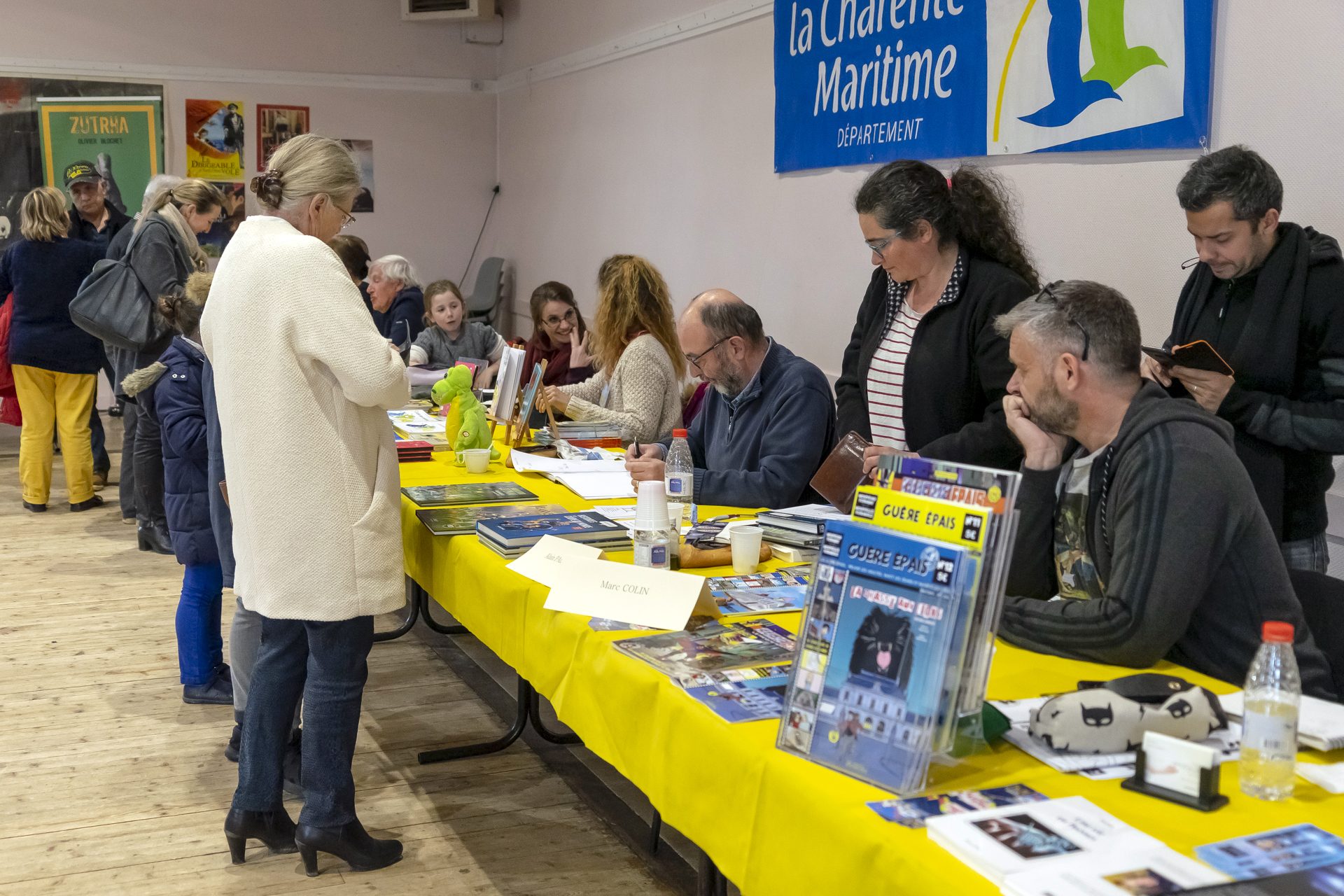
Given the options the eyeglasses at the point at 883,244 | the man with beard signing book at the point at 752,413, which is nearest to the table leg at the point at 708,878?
the man with beard signing book at the point at 752,413

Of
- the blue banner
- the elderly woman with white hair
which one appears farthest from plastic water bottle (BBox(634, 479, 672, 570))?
the elderly woman with white hair

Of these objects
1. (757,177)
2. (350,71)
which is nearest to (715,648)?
(757,177)

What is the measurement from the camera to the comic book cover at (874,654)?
1222 millimetres

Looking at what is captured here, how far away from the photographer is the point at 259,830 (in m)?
2.43

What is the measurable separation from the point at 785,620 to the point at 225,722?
213cm

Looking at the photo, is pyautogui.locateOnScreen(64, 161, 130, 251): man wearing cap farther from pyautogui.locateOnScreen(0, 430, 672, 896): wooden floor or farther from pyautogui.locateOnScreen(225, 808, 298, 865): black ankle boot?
pyautogui.locateOnScreen(225, 808, 298, 865): black ankle boot

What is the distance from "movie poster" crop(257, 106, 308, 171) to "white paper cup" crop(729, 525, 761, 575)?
769cm

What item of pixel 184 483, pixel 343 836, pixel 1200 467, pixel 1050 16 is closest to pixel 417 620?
pixel 184 483

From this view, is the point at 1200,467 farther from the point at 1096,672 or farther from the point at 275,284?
the point at 275,284

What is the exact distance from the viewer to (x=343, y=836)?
7.74 ft

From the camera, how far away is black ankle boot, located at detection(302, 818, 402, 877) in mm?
2340

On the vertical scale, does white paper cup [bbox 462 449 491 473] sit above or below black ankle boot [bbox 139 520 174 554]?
above

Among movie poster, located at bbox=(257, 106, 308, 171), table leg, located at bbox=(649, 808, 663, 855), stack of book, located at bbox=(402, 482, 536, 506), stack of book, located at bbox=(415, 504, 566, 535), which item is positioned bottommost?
table leg, located at bbox=(649, 808, 663, 855)

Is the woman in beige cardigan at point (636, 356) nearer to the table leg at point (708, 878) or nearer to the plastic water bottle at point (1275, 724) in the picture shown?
the table leg at point (708, 878)
